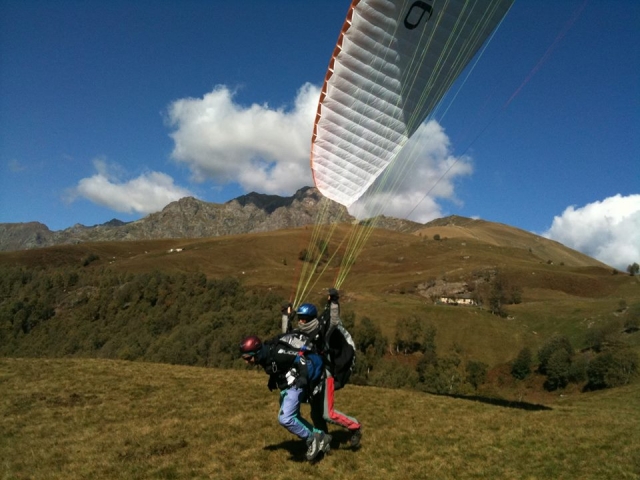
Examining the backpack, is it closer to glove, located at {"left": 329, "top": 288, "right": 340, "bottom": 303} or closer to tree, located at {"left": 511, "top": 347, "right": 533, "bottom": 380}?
glove, located at {"left": 329, "top": 288, "right": 340, "bottom": 303}

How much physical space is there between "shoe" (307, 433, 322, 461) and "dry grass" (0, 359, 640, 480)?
0.22m

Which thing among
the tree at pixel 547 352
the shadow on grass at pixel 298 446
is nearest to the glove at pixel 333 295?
the shadow on grass at pixel 298 446

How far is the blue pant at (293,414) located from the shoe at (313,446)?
0.24 ft

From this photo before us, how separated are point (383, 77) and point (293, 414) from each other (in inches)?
363

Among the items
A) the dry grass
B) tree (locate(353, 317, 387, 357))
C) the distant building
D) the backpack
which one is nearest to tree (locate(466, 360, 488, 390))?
tree (locate(353, 317, 387, 357))

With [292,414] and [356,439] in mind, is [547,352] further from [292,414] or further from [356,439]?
[292,414]

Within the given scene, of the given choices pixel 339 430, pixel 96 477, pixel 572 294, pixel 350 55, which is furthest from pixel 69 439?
pixel 572 294

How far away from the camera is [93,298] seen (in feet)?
411

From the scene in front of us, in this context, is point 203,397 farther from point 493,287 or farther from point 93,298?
point 93,298

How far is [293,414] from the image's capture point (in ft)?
23.5

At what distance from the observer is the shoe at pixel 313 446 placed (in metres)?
7.19

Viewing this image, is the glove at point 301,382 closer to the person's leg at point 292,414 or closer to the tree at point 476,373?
the person's leg at point 292,414

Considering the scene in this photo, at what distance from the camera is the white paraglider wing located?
11.5 m

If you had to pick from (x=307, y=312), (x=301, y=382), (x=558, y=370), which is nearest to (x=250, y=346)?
(x=301, y=382)
